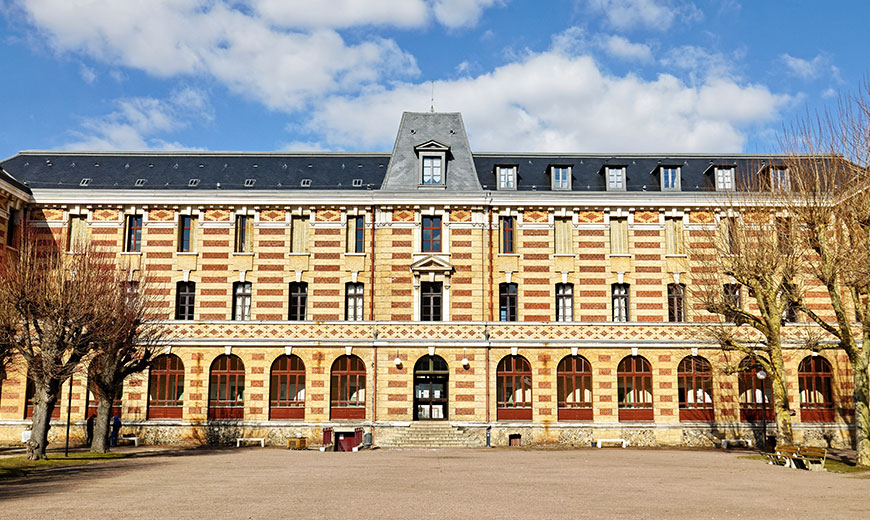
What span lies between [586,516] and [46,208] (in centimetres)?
2839

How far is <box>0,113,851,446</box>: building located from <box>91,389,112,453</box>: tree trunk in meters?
4.97

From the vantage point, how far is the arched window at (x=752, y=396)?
3200 centimetres

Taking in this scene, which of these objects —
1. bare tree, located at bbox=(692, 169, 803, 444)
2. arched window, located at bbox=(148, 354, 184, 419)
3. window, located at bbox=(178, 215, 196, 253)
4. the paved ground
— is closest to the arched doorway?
the paved ground

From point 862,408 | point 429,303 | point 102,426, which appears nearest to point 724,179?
point 862,408

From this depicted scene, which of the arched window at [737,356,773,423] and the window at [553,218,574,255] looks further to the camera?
the window at [553,218,574,255]

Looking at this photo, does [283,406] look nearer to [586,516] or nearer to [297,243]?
[297,243]

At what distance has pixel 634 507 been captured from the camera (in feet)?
47.2

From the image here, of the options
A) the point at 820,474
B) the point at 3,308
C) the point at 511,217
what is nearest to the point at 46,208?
the point at 3,308

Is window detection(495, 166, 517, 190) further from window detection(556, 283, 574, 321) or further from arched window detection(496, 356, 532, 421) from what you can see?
arched window detection(496, 356, 532, 421)

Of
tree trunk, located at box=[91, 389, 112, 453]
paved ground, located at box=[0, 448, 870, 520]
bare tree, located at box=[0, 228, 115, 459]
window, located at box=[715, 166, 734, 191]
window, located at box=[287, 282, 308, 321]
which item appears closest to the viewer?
paved ground, located at box=[0, 448, 870, 520]

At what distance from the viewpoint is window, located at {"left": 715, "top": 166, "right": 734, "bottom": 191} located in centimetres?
3406

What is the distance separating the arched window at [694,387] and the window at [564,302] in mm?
5151

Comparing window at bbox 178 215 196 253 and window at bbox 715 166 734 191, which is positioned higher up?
window at bbox 715 166 734 191

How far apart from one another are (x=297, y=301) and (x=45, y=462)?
40.8ft
